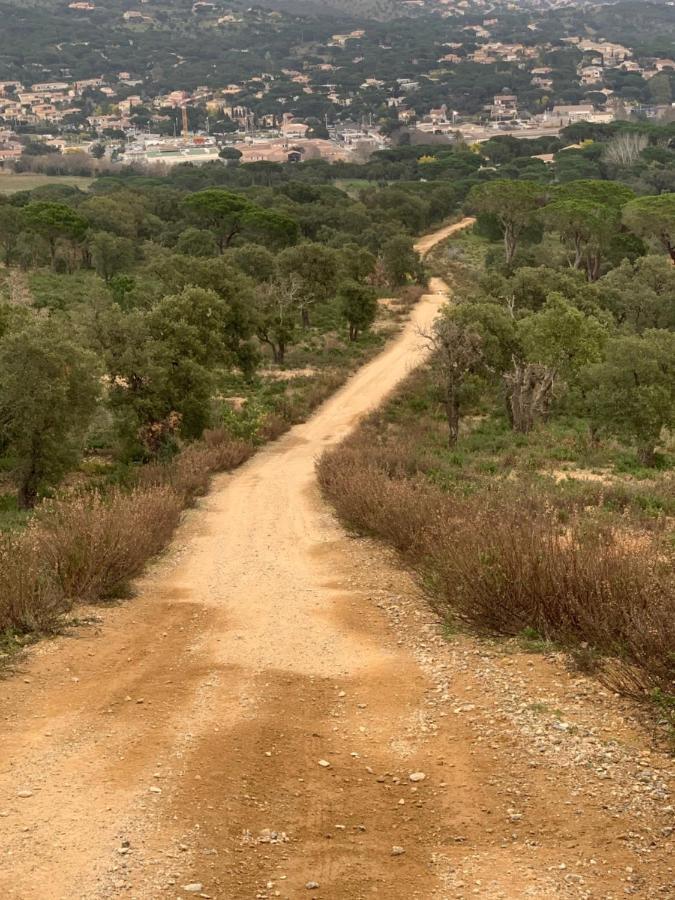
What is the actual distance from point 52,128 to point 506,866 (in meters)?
196

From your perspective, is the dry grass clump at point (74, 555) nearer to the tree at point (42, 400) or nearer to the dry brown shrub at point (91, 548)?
the dry brown shrub at point (91, 548)

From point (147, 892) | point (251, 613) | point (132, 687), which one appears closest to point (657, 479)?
point (251, 613)

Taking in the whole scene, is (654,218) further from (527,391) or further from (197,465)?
(197,465)

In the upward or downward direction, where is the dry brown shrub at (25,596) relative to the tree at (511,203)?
downward

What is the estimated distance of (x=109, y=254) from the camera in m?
50.2

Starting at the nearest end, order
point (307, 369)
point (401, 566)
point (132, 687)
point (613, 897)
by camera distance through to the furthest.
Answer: point (613, 897) → point (132, 687) → point (401, 566) → point (307, 369)

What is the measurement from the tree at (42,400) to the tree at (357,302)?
2164 centimetres

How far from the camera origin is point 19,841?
17.8 ft

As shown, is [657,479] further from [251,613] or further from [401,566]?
[251,613]

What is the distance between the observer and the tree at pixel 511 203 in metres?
56.3

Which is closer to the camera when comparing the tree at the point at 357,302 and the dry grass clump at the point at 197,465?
the dry grass clump at the point at 197,465

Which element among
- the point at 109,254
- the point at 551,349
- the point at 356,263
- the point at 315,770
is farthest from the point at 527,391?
the point at 109,254

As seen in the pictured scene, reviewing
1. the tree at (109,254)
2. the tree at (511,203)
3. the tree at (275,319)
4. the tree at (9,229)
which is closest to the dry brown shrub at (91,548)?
the tree at (275,319)

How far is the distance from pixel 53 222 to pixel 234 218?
1084 centimetres
